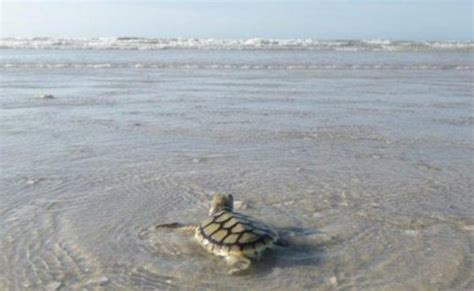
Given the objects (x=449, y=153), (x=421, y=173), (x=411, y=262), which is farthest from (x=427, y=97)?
(x=411, y=262)

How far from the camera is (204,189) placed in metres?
6.18

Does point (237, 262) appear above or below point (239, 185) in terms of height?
above

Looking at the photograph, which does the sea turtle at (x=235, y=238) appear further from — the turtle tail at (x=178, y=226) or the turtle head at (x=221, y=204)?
the turtle head at (x=221, y=204)

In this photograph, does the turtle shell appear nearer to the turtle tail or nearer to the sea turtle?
the sea turtle

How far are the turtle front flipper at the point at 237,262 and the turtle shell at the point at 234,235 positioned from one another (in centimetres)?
4

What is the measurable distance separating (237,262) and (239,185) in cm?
220

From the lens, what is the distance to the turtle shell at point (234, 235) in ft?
13.9

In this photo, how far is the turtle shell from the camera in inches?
166

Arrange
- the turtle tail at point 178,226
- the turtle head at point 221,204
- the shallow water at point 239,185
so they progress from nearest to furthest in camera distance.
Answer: the shallow water at point 239,185, the turtle tail at point 178,226, the turtle head at point 221,204

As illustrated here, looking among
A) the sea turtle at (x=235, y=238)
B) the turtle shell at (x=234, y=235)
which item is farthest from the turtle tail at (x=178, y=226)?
the turtle shell at (x=234, y=235)

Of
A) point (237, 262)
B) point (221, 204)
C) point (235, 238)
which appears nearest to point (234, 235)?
point (235, 238)

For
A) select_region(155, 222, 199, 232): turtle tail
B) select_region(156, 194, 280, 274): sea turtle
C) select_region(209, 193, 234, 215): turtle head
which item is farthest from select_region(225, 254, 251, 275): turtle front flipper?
select_region(209, 193, 234, 215): turtle head

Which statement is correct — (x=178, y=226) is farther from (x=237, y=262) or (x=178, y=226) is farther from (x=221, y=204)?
(x=237, y=262)

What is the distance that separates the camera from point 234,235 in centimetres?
431
